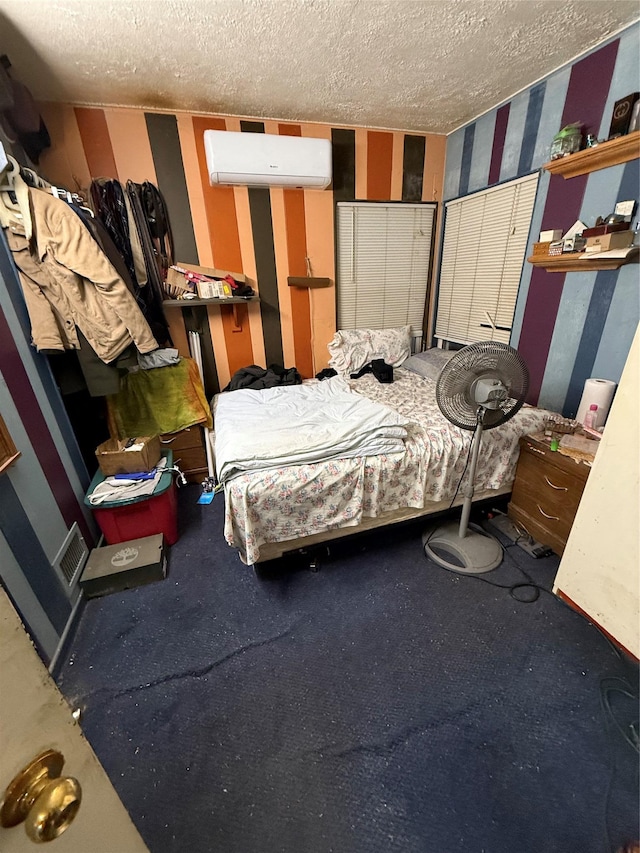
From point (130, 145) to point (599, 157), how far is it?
2.87m

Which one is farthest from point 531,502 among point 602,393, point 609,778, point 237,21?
point 237,21

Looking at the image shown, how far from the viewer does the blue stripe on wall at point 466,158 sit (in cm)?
273

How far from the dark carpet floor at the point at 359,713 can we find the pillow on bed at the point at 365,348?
182cm

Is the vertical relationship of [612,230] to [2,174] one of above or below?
below

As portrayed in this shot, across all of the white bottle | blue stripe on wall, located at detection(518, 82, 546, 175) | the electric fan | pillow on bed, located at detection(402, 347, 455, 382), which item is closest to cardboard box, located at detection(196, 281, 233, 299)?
pillow on bed, located at detection(402, 347, 455, 382)

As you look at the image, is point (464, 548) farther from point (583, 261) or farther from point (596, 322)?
point (583, 261)

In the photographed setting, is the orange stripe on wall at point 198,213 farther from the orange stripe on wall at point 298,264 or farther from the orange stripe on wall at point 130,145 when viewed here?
the orange stripe on wall at point 298,264

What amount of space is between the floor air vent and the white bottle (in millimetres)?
2765

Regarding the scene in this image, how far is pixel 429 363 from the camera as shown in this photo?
9.88 feet

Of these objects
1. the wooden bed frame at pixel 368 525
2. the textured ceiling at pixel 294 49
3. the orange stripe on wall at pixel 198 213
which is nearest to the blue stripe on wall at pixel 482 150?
the textured ceiling at pixel 294 49

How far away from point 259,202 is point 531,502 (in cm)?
287

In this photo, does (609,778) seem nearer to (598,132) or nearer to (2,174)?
(598,132)

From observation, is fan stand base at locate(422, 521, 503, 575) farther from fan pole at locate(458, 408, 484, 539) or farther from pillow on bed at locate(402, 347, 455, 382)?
pillow on bed at locate(402, 347, 455, 382)

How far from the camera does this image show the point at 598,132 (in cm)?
191
